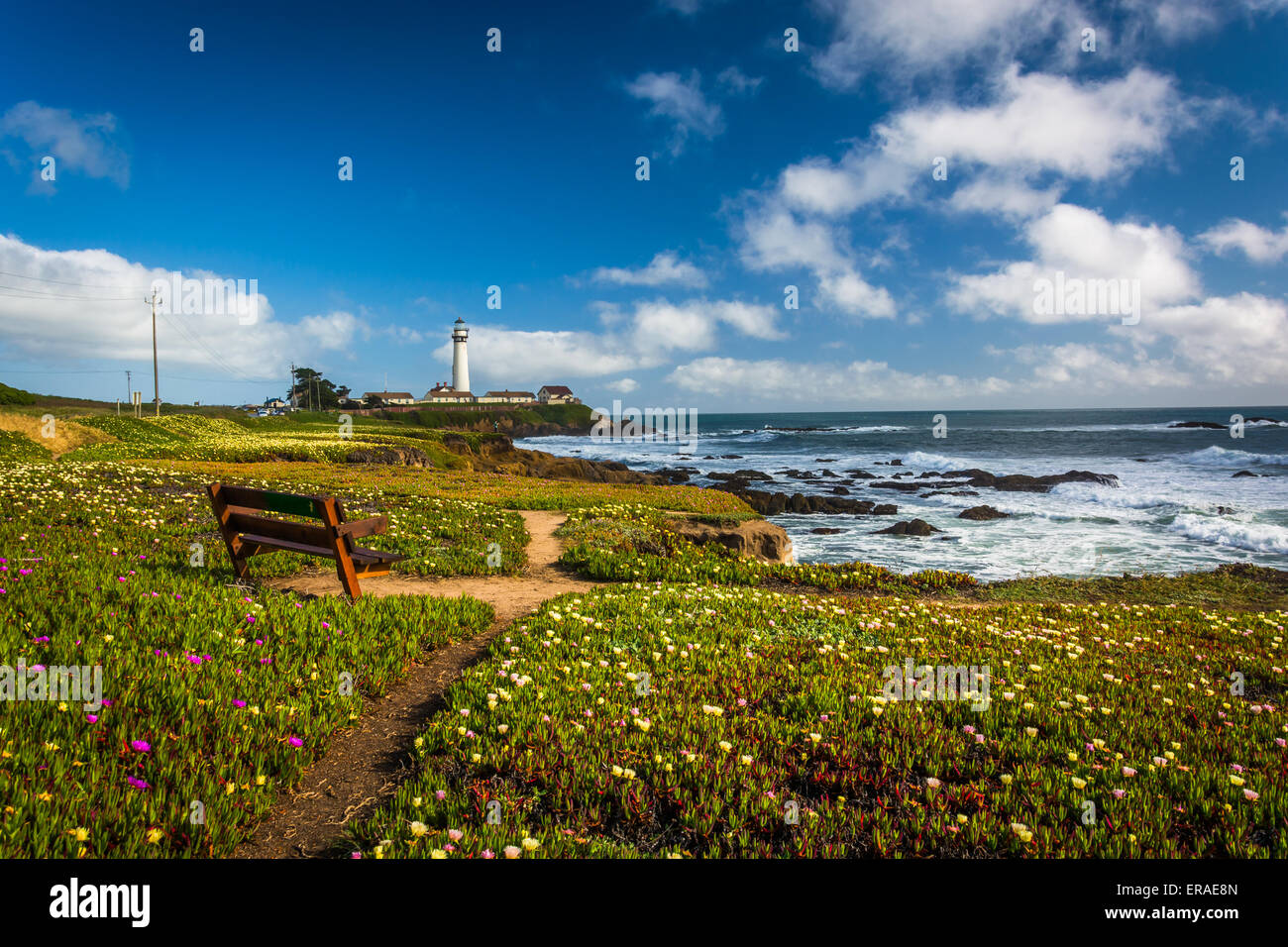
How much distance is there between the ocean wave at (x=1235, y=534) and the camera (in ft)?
58.6

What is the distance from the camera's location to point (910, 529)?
72.9 ft

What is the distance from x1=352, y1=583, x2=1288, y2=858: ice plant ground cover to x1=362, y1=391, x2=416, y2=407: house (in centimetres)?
12259

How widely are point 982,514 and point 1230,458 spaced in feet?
143

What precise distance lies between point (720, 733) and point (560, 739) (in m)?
1.05

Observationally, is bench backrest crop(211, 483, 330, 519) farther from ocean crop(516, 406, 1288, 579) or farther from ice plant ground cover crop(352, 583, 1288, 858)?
ocean crop(516, 406, 1288, 579)

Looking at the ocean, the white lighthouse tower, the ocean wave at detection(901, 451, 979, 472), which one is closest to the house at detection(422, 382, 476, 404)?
the white lighthouse tower

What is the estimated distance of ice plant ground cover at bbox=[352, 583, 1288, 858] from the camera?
10.6 ft

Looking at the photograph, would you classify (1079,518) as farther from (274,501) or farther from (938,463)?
(938,463)

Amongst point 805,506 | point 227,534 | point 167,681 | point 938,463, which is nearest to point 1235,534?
point 805,506

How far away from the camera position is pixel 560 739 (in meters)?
4.07

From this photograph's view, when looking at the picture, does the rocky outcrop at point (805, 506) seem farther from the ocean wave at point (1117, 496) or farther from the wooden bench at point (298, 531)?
the wooden bench at point (298, 531)
